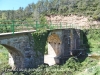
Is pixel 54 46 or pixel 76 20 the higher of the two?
pixel 76 20

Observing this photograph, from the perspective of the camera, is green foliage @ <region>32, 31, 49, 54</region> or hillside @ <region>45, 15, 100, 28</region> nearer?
green foliage @ <region>32, 31, 49, 54</region>

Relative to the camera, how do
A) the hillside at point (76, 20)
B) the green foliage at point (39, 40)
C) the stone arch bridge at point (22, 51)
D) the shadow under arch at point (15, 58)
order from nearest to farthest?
1. the stone arch bridge at point (22, 51)
2. the shadow under arch at point (15, 58)
3. the green foliage at point (39, 40)
4. the hillside at point (76, 20)

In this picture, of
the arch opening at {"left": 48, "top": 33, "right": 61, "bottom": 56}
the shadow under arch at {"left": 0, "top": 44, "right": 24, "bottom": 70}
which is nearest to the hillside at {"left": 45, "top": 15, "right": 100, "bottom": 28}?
the arch opening at {"left": 48, "top": 33, "right": 61, "bottom": 56}

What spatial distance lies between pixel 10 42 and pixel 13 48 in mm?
1036

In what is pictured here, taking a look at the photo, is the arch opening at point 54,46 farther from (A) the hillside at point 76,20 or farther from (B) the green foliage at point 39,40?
(A) the hillside at point 76,20

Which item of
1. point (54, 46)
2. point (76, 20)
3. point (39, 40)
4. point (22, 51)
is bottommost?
point (54, 46)

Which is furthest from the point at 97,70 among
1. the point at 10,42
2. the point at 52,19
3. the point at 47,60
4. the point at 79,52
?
the point at 52,19

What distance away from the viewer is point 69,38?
28547mm

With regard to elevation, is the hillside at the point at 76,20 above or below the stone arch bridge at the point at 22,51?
above

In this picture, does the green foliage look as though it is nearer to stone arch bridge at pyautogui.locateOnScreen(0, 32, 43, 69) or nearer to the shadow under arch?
stone arch bridge at pyautogui.locateOnScreen(0, 32, 43, 69)

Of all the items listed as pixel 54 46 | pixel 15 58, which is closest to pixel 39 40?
pixel 15 58

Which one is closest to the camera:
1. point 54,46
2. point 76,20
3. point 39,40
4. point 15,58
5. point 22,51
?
point 22,51

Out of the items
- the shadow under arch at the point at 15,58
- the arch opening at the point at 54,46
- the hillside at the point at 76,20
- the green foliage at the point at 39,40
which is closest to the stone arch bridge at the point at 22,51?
the shadow under arch at the point at 15,58

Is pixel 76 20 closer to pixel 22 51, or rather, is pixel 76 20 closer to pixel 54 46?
pixel 54 46
